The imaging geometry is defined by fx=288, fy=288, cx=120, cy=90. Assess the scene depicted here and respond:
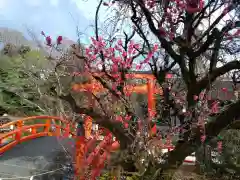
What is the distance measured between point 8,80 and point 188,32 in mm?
19816

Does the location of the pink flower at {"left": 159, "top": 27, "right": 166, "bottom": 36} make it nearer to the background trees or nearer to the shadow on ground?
the background trees

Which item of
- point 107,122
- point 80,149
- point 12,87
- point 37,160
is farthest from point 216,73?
point 12,87

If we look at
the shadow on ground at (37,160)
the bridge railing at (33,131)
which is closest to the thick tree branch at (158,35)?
the shadow on ground at (37,160)

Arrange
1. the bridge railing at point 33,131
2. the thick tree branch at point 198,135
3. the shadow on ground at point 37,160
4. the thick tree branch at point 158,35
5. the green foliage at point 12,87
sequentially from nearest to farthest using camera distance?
the thick tree branch at point 198,135 < the thick tree branch at point 158,35 < the shadow on ground at point 37,160 < the bridge railing at point 33,131 < the green foliage at point 12,87

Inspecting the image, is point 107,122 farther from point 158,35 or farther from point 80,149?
point 158,35

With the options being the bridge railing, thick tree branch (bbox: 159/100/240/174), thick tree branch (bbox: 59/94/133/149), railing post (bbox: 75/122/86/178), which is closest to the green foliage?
the bridge railing

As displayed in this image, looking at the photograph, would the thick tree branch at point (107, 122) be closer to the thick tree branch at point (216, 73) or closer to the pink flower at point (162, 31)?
the thick tree branch at point (216, 73)

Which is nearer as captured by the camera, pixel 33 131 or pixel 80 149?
pixel 80 149

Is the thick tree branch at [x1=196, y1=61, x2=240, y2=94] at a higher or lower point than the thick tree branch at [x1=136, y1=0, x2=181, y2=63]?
lower

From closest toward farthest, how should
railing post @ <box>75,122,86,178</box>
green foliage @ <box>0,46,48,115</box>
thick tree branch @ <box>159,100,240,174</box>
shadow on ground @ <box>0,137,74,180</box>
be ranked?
thick tree branch @ <box>159,100,240,174</box>
railing post @ <box>75,122,86,178</box>
shadow on ground @ <box>0,137,74,180</box>
green foliage @ <box>0,46,48,115</box>

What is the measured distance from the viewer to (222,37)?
13.6 feet

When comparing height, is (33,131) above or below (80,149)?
above

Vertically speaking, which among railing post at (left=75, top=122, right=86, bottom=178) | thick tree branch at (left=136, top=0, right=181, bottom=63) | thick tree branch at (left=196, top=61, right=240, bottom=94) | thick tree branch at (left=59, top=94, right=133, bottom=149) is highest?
thick tree branch at (left=136, top=0, right=181, bottom=63)

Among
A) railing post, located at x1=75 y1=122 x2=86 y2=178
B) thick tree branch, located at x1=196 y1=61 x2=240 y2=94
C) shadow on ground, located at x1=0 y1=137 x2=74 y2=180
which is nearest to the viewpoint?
thick tree branch, located at x1=196 y1=61 x2=240 y2=94
